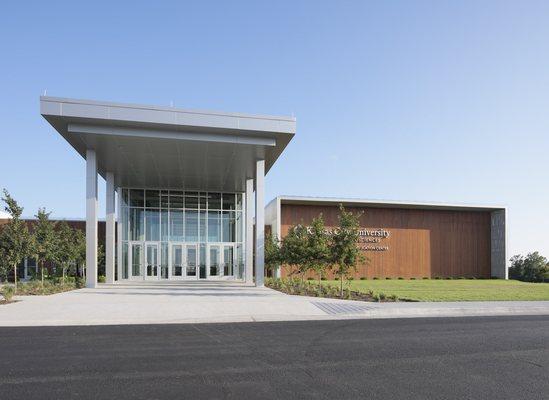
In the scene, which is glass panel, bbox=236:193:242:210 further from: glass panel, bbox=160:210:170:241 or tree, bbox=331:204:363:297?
tree, bbox=331:204:363:297

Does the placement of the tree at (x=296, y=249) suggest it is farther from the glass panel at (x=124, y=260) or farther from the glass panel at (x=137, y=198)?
the glass panel at (x=137, y=198)

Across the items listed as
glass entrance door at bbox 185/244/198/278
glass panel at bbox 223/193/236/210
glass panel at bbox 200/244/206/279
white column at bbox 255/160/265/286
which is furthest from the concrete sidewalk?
glass panel at bbox 223/193/236/210

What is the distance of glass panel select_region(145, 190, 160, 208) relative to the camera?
34.7 m

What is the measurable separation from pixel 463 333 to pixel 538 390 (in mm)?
4896

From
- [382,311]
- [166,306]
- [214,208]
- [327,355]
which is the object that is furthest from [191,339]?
[214,208]

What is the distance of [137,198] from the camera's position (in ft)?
114

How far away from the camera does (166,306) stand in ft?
50.8

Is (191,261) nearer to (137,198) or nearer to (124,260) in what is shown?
(124,260)

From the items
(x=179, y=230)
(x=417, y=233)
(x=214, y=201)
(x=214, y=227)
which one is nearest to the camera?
(x=179, y=230)

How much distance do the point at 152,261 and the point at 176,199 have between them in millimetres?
4912

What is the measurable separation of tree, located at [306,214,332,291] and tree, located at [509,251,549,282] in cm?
3169

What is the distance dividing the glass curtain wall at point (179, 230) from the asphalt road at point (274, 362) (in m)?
22.1

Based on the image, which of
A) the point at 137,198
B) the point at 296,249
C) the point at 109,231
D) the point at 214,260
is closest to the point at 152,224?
the point at 137,198

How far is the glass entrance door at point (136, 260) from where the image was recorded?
1293 inches
